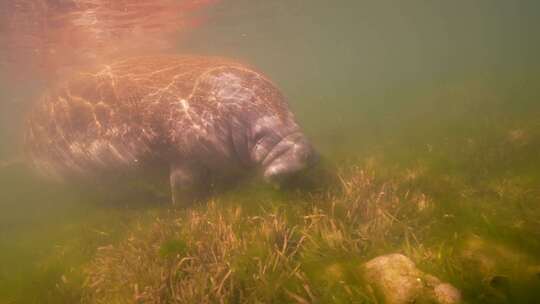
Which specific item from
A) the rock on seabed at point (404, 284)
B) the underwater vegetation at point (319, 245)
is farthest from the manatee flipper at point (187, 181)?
the rock on seabed at point (404, 284)

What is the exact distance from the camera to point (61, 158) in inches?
292

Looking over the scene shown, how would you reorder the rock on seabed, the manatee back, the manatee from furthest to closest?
the manatee back
the manatee
the rock on seabed

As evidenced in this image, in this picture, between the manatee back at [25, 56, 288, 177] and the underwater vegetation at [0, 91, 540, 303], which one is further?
the manatee back at [25, 56, 288, 177]

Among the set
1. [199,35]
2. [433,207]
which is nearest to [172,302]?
[433,207]

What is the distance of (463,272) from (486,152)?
6897mm

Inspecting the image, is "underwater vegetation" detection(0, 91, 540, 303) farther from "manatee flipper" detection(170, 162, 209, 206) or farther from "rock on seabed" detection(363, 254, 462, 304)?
"manatee flipper" detection(170, 162, 209, 206)

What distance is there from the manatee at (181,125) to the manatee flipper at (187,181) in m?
0.02

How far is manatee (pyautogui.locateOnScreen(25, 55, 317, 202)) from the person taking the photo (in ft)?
18.3

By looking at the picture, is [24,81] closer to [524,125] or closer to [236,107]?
[236,107]

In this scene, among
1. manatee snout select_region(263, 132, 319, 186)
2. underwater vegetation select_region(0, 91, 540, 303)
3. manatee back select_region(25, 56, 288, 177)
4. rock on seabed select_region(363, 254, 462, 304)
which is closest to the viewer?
rock on seabed select_region(363, 254, 462, 304)

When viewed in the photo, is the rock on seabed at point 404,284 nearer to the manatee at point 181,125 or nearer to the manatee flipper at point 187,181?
the manatee at point 181,125

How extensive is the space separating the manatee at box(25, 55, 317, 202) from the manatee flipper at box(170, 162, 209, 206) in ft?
0.05

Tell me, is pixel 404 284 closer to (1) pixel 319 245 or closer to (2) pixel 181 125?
(1) pixel 319 245

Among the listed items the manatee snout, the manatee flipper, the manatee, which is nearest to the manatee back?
the manatee
